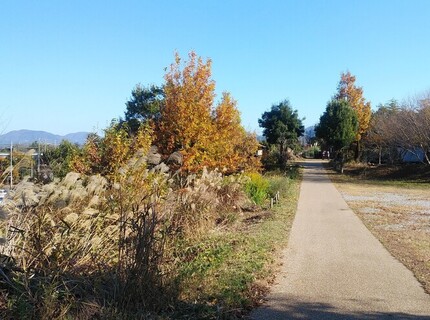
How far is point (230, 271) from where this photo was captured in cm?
682

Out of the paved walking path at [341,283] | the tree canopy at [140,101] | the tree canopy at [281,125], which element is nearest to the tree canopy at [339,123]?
the tree canopy at [281,125]

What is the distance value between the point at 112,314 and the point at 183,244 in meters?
4.18

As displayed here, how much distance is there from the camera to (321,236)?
10672 millimetres

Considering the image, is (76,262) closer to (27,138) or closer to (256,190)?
(256,190)

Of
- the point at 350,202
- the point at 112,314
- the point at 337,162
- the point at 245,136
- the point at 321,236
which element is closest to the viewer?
the point at 112,314

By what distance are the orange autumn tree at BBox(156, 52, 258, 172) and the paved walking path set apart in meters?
6.94

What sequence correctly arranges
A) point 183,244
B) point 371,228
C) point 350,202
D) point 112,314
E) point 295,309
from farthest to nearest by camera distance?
point 350,202
point 371,228
point 183,244
point 295,309
point 112,314

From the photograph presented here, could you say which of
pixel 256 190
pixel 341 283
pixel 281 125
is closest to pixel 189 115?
pixel 256 190

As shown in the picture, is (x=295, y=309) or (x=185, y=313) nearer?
(x=185, y=313)

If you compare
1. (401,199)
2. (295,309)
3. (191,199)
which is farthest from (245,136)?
(295,309)

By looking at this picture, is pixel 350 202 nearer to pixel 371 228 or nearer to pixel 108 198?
pixel 371 228

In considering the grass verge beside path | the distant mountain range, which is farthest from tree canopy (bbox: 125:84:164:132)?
the grass verge beside path

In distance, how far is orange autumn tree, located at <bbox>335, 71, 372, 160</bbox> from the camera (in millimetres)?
45969

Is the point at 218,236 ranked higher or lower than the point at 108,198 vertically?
lower
